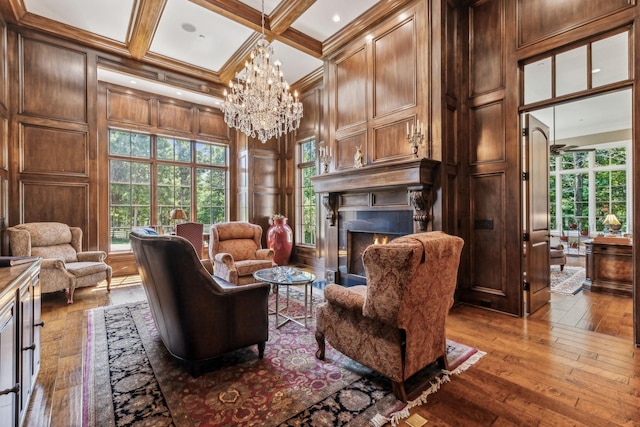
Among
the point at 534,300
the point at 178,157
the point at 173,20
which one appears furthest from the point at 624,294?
the point at 178,157

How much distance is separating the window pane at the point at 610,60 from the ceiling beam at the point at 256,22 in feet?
12.1

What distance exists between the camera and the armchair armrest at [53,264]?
3.83m

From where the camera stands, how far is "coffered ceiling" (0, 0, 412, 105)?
13.1 ft

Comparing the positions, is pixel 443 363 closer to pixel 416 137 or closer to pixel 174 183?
pixel 416 137

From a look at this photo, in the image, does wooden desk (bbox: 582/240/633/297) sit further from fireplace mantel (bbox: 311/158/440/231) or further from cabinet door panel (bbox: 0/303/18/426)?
cabinet door panel (bbox: 0/303/18/426)

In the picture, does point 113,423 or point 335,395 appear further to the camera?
point 335,395

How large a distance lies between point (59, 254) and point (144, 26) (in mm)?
3672

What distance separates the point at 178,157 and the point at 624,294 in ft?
27.6

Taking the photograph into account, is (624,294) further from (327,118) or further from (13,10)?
(13,10)

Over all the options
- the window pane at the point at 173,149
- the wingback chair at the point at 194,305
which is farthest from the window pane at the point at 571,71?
the window pane at the point at 173,149

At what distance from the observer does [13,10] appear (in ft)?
13.2

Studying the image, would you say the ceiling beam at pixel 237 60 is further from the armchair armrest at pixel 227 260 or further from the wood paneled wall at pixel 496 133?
the armchair armrest at pixel 227 260

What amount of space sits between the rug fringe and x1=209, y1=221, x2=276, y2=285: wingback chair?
2.82 meters

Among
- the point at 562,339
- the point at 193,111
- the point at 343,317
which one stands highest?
the point at 193,111
